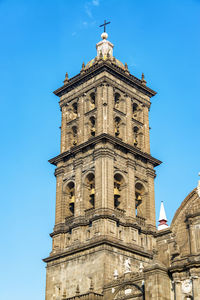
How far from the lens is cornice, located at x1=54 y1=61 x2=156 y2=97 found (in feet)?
207

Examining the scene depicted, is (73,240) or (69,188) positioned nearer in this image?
(73,240)

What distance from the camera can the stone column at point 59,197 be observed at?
194 feet

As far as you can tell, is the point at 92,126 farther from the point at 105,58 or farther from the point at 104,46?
the point at 104,46

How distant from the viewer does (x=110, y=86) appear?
206ft

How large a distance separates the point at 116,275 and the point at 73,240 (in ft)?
27.3

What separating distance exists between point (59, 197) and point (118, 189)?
6.70 metres

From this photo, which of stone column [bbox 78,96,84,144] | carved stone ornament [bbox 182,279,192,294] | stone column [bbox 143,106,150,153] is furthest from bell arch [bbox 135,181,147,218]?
carved stone ornament [bbox 182,279,192,294]

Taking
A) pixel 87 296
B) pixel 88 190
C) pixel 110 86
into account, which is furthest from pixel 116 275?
pixel 110 86

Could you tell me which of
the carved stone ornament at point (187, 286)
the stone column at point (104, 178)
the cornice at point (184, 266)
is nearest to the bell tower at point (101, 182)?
the stone column at point (104, 178)

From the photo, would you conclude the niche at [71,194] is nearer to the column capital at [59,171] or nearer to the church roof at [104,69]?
the column capital at [59,171]

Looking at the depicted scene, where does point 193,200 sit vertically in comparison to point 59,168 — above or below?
below

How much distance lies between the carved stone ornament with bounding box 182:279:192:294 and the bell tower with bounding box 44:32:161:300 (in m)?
7.14

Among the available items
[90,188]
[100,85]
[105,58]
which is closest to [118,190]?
[90,188]

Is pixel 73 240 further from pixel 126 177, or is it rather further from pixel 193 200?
pixel 193 200
